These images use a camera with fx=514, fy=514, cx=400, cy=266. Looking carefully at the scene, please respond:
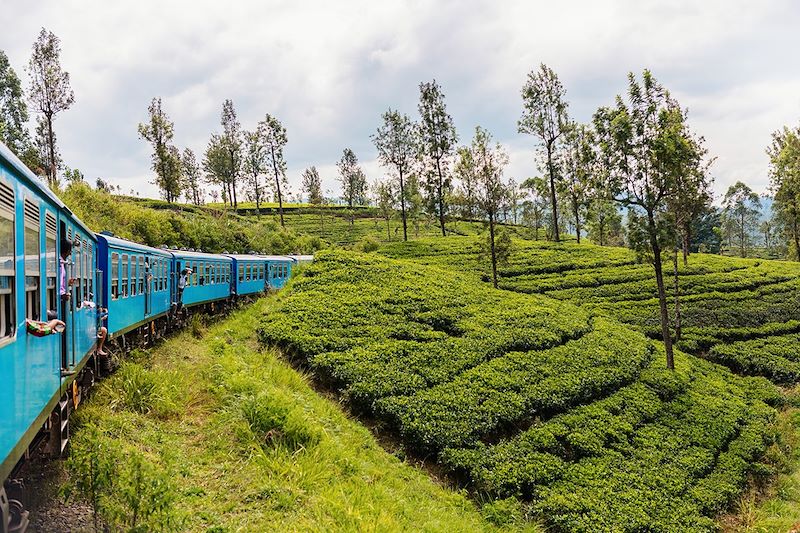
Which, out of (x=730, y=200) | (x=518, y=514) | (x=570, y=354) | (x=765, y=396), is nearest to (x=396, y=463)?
(x=518, y=514)

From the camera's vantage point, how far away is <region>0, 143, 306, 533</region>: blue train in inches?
148

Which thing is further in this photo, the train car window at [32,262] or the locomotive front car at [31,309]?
the train car window at [32,262]

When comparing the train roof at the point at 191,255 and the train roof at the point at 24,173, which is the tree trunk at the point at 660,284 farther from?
the train roof at the point at 24,173

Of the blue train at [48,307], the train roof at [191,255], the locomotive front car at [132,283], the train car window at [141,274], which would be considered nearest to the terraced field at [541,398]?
the train roof at [191,255]

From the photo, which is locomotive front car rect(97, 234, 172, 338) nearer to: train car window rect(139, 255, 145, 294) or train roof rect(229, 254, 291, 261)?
train car window rect(139, 255, 145, 294)

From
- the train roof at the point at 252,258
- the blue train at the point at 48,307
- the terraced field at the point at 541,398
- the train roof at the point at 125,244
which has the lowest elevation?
the terraced field at the point at 541,398

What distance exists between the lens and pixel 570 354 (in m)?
18.2

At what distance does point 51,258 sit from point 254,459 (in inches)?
155

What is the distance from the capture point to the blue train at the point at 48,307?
12.3 feet

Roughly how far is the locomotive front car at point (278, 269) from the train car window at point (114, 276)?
16.1 m

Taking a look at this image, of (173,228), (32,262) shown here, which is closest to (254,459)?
(32,262)

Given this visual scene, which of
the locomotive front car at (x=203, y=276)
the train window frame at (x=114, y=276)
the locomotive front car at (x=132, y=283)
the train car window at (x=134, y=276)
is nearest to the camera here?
the locomotive front car at (x=132, y=283)

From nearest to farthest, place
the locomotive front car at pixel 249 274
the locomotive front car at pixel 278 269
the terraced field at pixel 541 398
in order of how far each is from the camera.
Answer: the terraced field at pixel 541 398 < the locomotive front car at pixel 249 274 < the locomotive front car at pixel 278 269

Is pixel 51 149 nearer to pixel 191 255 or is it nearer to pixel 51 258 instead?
pixel 191 255
